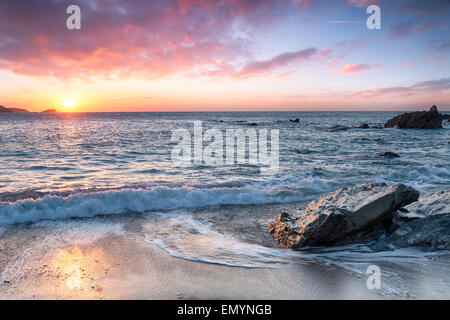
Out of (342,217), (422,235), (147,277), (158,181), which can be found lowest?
(147,277)

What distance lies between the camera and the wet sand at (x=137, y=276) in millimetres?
3454

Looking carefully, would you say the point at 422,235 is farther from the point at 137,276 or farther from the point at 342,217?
the point at 137,276

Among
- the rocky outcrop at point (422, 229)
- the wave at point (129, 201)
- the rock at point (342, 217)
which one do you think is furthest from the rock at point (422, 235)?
the wave at point (129, 201)

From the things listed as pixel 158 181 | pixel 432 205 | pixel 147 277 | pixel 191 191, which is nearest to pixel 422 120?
pixel 432 205

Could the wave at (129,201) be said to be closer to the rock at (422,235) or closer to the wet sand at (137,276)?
the wet sand at (137,276)

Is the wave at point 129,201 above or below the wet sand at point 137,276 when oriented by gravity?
above

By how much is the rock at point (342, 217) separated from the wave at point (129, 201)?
2.75 metres

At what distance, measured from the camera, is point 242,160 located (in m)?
15.2

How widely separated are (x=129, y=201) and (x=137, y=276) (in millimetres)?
3777

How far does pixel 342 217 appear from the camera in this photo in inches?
195

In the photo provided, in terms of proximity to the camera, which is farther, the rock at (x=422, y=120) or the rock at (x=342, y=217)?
the rock at (x=422, y=120)
